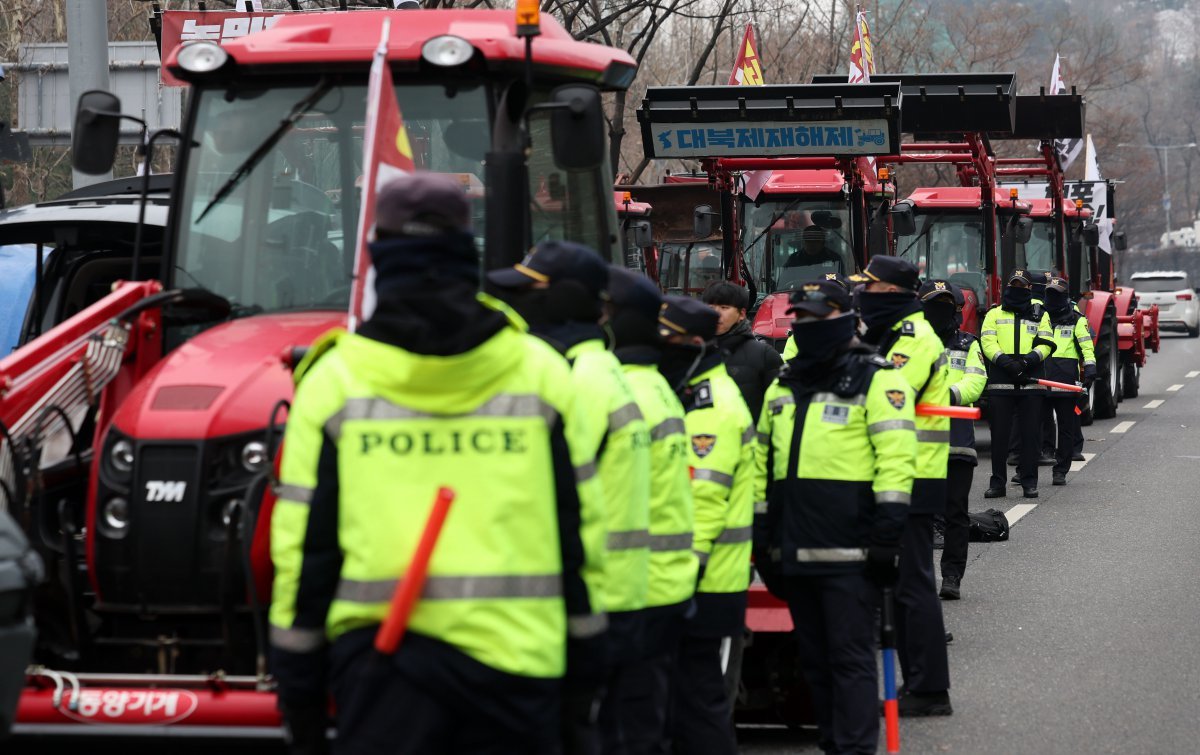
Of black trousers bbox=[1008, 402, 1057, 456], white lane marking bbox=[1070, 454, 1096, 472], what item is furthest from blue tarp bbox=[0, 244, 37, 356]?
white lane marking bbox=[1070, 454, 1096, 472]

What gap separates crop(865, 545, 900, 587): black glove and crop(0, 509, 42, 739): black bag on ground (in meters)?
3.19

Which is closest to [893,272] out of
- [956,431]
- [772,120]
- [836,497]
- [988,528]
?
[836,497]

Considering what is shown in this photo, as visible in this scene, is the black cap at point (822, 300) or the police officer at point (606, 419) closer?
the police officer at point (606, 419)

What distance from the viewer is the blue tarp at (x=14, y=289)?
41.3ft

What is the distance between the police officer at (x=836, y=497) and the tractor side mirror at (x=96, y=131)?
102 inches

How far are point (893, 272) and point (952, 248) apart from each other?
47.2ft

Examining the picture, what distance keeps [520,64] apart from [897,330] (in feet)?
8.61

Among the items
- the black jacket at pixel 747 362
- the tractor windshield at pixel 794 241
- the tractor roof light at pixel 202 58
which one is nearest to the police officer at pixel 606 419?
the tractor roof light at pixel 202 58

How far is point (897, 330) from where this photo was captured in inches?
340

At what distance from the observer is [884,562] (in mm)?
6781

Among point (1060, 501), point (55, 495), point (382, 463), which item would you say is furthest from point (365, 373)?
point (1060, 501)

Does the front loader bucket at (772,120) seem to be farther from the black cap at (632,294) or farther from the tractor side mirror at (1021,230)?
the black cap at (632,294)

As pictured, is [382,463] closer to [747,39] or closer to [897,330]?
[897,330]

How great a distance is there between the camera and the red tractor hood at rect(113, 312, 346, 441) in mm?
5809
